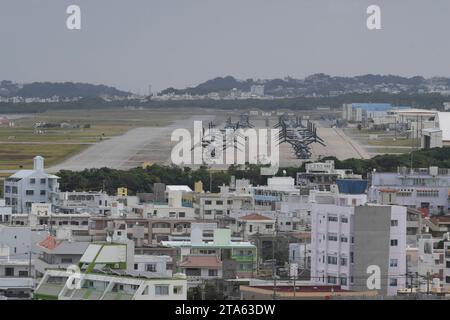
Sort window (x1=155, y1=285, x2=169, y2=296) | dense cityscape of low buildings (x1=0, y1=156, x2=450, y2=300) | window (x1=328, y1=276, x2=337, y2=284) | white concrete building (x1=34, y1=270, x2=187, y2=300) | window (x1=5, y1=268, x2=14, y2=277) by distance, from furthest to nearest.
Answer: window (x1=328, y1=276, x2=337, y2=284), window (x1=5, y1=268, x2=14, y2=277), dense cityscape of low buildings (x1=0, y1=156, x2=450, y2=300), window (x1=155, y1=285, x2=169, y2=296), white concrete building (x1=34, y1=270, x2=187, y2=300)

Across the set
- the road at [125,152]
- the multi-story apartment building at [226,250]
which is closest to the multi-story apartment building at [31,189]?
the multi-story apartment building at [226,250]

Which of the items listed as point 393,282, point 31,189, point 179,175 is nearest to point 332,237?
point 393,282

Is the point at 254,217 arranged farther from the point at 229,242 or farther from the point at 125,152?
the point at 125,152

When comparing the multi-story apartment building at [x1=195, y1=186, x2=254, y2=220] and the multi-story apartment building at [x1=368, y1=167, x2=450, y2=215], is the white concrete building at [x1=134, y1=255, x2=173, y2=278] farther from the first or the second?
the multi-story apartment building at [x1=368, y1=167, x2=450, y2=215]

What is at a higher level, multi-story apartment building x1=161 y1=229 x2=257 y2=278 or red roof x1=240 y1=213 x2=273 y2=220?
multi-story apartment building x1=161 y1=229 x2=257 y2=278

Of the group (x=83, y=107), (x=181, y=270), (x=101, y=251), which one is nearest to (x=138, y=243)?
(x=181, y=270)

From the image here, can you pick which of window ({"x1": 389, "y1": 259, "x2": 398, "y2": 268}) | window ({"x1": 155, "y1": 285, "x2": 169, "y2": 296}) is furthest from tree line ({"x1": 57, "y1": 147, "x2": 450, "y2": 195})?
window ({"x1": 155, "y1": 285, "x2": 169, "y2": 296})
